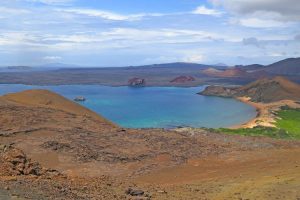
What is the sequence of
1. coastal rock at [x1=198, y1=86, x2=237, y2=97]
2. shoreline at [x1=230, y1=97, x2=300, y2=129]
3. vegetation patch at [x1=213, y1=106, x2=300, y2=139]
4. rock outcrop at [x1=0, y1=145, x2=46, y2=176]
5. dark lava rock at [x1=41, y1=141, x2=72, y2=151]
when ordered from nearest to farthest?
rock outcrop at [x1=0, y1=145, x2=46, y2=176]
dark lava rock at [x1=41, y1=141, x2=72, y2=151]
vegetation patch at [x1=213, y1=106, x2=300, y2=139]
shoreline at [x1=230, y1=97, x2=300, y2=129]
coastal rock at [x1=198, y1=86, x2=237, y2=97]

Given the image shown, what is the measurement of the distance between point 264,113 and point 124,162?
45559 millimetres

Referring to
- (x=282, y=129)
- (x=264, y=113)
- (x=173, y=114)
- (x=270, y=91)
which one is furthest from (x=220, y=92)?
(x=282, y=129)

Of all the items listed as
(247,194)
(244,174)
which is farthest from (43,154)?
(247,194)

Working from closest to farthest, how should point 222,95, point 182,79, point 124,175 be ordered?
point 124,175, point 222,95, point 182,79

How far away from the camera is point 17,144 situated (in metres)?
26.4

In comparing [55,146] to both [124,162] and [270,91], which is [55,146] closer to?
[124,162]

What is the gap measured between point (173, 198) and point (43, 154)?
36.7 feet

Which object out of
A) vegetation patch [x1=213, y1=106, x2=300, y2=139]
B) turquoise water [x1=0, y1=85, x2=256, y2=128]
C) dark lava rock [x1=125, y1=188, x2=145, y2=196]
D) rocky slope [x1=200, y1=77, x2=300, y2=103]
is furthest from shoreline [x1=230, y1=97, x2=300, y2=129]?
dark lava rock [x1=125, y1=188, x2=145, y2=196]

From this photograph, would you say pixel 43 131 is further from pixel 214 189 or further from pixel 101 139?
pixel 214 189

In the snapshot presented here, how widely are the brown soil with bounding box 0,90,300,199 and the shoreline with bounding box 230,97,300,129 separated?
2006cm

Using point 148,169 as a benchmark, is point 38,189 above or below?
above

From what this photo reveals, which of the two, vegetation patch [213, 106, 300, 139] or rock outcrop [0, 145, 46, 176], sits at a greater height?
rock outcrop [0, 145, 46, 176]

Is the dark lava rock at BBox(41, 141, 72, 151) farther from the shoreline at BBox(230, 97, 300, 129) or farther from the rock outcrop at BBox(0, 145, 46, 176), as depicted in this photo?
the shoreline at BBox(230, 97, 300, 129)

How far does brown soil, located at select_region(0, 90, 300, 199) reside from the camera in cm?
1650
